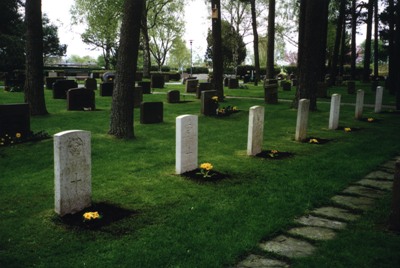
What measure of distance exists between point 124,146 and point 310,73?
919 cm

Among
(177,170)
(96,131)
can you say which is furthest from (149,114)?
(177,170)

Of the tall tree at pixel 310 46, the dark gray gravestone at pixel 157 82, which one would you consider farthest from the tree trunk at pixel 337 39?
the tall tree at pixel 310 46

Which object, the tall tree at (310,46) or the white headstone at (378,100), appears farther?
the white headstone at (378,100)

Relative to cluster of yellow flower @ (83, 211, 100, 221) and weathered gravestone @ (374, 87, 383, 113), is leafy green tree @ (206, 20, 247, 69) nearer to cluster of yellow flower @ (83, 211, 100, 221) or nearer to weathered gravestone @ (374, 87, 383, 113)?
weathered gravestone @ (374, 87, 383, 113)

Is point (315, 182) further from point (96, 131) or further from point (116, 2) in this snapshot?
point (116, 2)

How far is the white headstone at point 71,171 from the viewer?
491 cm

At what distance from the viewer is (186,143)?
23.3 feet

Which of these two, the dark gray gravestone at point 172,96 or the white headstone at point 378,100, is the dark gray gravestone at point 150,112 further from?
the white headstone at point 378,100

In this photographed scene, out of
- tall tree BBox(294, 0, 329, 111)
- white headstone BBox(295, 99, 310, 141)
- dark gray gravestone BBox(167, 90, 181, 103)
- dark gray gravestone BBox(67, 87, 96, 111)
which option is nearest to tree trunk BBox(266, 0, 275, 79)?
dark gray gravestone BBox(167, 90, 181, 103)

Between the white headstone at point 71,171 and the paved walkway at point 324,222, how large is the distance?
253cm

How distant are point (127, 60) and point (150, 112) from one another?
3.42 meters

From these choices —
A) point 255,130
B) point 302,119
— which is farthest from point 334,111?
point 255,130

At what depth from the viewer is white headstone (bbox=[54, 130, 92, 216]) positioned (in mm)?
4910

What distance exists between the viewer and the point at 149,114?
13.1 meters
